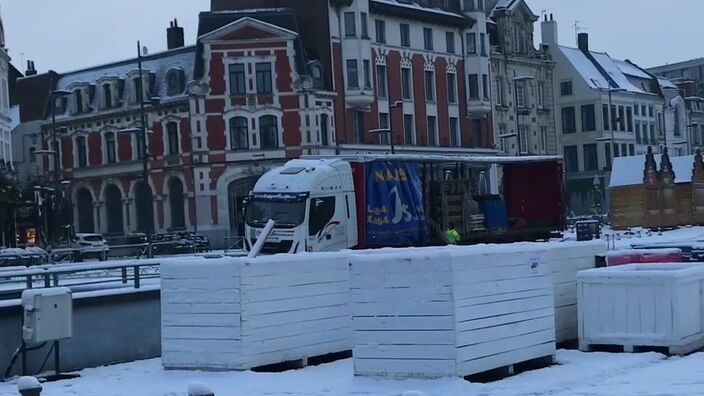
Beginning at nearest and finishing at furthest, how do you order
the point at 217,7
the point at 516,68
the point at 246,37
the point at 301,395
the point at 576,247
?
1. the point at 301,395
2. the point at 576,247
3. the point at 246,37
4. the point at 217,7
5. the point at 516,68

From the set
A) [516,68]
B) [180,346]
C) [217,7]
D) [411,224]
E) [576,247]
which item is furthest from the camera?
[516,68]

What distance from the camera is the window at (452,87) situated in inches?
2766

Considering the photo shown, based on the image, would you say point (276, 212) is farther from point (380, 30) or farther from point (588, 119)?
point (588, 119)

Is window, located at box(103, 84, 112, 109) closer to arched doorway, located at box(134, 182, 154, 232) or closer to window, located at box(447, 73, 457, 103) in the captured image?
arched doorway, located at box(134, 182, 154, 232)

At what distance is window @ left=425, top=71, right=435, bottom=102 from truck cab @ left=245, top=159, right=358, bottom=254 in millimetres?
35524

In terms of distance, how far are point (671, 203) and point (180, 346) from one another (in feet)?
162

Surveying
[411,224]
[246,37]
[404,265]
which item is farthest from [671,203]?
[404,265]

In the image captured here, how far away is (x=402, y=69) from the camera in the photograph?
6681 cm

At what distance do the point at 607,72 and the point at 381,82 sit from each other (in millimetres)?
30025

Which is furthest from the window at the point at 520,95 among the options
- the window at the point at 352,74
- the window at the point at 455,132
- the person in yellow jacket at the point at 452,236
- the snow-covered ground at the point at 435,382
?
the snow-covered ground at the point at 435,382

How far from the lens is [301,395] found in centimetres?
1434

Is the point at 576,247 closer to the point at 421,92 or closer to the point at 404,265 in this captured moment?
the point at 404,265

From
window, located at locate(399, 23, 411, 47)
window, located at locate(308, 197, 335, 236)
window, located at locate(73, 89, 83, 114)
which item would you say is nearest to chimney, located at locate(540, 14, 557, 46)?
window, located at locate(399, 23, 411, 47)

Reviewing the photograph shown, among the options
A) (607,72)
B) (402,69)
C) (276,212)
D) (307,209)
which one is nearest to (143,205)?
(402,69)
